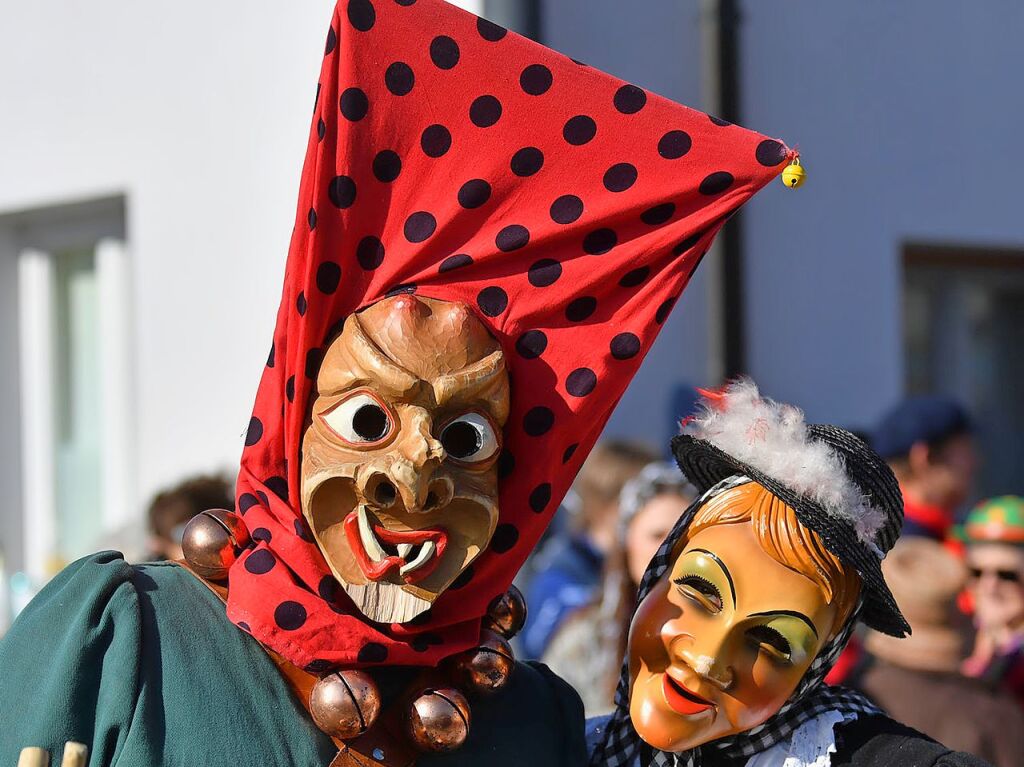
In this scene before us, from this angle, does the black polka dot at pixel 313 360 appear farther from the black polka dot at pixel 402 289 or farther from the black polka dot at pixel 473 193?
the black polka dot at pixel 473 193

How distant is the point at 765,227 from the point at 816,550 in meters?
3.09

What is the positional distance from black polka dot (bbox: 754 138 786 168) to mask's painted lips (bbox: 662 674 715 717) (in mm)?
705

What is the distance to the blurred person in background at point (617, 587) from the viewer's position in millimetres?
3398

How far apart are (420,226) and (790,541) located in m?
0.64

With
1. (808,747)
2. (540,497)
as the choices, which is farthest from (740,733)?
(540,497)

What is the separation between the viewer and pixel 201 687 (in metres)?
1.82

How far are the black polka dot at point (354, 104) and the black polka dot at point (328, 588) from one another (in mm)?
598

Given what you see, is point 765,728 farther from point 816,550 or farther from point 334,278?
point 334,278

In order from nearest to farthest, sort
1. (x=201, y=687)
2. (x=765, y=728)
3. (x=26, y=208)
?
(x=201, y=687) → (x=765, y=728) → (x=26, y=208)

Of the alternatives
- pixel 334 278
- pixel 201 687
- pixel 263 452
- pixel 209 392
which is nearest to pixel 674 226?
pixel 334 278

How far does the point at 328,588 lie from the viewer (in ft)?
6.14

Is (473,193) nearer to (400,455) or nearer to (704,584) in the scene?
(400,455)

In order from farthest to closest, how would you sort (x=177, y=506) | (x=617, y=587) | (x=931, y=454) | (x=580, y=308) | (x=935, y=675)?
(x=931, y=454), (x=177, y=506), (x=617, y=587), (x=935, y=675), (x=580, y=308)

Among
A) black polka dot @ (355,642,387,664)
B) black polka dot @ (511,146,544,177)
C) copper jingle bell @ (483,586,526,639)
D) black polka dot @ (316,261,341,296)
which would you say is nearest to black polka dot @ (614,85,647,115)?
black polka dot @ (511,146,544,177)
